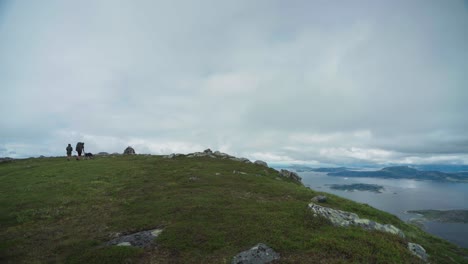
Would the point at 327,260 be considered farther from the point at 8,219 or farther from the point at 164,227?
the point at 8,219

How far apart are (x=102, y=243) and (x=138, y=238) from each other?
8.75 ft

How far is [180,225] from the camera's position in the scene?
21.2 meters

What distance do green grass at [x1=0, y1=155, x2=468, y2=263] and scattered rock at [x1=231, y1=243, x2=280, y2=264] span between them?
2.29ft

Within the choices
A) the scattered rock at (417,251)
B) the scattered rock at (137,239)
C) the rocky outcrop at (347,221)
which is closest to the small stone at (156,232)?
the scattered rock at (137,239)

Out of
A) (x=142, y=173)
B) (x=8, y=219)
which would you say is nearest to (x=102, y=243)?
(x=8, y=219)

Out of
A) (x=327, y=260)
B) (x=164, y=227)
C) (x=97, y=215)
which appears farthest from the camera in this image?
(x=97, y=215)

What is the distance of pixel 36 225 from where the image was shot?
77.0ft

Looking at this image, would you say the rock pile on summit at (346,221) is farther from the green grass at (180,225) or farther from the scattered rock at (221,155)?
the scattered rock at (221,155)

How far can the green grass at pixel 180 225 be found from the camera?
1684cm

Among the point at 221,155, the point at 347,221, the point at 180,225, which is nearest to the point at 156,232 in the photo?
the point at 180,225

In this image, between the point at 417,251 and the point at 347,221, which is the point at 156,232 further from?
the point at 417,251

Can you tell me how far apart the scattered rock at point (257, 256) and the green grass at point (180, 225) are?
70cm

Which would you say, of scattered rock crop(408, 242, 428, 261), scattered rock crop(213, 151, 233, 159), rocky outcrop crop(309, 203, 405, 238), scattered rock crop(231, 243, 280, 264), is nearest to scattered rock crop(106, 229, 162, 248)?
scattered rock crop(231, 243, 280, 264)

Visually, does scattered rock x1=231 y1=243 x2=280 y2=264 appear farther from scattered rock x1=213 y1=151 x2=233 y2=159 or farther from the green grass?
scattered rock x1=213 y1=151 x2=233 y2=159
